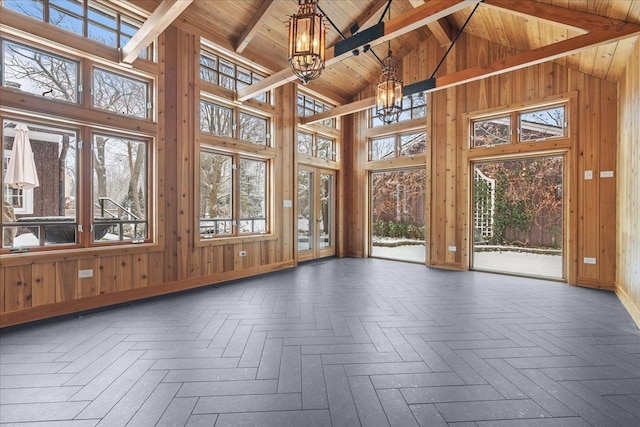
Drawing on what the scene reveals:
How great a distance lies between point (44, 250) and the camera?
10.9ft

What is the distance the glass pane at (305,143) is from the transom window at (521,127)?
3368mm

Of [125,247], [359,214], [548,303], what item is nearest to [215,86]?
[125,247]

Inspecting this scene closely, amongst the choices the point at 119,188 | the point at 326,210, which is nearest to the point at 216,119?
the point at 119,188

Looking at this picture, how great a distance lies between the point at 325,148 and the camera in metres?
7.43

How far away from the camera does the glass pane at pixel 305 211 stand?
6.87 metres

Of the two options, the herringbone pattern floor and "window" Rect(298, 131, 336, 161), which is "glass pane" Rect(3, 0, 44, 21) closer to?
the herringbone pattern floor

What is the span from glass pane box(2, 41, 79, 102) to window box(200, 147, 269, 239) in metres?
1.73

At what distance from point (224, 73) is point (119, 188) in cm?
252

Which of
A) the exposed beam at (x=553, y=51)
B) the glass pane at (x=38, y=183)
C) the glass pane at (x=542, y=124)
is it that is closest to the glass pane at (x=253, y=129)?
the glass pane at (x=38, y=183)

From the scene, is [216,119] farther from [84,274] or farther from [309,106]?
[84,274]

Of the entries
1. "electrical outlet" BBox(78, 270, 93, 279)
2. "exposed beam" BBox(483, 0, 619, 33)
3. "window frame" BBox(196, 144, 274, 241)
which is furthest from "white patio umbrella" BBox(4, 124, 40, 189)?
"exposed beam" BBox(483, 0, 619, 33)

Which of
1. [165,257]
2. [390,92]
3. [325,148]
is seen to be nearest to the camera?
[390,92]

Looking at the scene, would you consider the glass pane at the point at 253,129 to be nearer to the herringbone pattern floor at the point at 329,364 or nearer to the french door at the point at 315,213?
the french door at the point at 315,213

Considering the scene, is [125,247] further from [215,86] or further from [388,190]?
[388,190]
